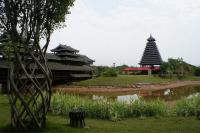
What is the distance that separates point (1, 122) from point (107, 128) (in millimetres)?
3366

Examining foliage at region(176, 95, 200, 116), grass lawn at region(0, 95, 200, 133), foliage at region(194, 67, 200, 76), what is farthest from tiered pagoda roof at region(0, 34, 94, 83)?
grass lawn at region(0, 95, 200, 133)

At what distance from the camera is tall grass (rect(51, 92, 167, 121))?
14398 mm

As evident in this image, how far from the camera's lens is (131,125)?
12.5m

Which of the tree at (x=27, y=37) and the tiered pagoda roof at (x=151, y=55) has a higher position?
the tiered pagoda roof at (x=151, y=55)

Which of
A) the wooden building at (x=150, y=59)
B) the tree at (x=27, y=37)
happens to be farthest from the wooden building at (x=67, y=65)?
the tree at (x=27, y=37)

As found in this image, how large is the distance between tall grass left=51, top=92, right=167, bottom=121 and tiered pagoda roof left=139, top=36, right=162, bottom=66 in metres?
55.2

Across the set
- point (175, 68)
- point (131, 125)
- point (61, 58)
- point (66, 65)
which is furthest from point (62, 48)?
point (131, 125)

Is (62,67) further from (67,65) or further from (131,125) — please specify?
(131,125)

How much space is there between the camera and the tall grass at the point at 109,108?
14.4m

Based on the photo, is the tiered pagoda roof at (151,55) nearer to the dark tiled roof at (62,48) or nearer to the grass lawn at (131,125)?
the dark tiled roof at (62,48)

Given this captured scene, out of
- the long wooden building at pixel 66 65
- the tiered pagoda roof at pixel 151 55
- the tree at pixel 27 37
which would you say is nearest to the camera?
the tree at pixel 27 37

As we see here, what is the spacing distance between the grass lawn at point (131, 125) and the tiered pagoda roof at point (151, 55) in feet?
186

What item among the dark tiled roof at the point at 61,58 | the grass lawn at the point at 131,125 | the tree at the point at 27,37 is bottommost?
the grass lawn at the point at 131,125

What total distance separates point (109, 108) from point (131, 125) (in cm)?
201
